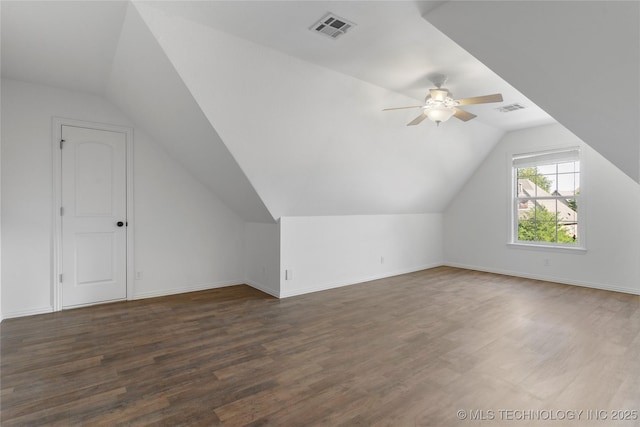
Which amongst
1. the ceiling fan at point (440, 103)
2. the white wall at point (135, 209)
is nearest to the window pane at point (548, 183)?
the ceiling fan at point (440, 103)

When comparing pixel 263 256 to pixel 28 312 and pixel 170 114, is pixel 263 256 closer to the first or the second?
pixel 170 114

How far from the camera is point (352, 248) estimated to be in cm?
529

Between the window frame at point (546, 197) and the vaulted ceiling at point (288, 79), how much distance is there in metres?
0.79

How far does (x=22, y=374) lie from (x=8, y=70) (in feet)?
10.1

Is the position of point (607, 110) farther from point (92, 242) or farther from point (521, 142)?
point (92, 242)

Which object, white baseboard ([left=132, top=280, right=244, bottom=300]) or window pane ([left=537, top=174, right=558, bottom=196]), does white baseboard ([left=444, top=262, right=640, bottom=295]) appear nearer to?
window pane ([left=537, top=174, right=558, bottom=196])

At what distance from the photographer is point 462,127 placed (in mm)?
5094

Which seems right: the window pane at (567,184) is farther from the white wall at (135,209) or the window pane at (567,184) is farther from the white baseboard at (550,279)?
the white wall at (135,209)

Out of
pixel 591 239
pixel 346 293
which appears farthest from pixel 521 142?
pixel 346 293

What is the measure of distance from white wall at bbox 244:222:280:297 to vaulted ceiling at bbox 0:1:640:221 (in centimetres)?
22

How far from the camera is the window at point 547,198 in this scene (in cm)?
523

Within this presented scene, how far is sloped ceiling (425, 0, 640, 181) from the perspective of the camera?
1.78 metres

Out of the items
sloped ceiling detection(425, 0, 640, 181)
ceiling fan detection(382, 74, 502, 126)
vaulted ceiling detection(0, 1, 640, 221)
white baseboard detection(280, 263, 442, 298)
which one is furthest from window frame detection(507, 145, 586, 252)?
sloped ceiling detection(425, 0, 640, 181)

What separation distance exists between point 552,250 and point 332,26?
5193 mm
